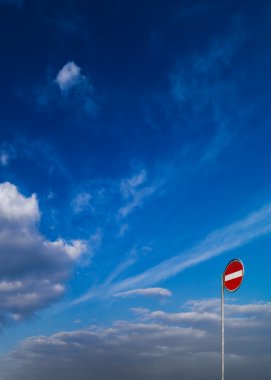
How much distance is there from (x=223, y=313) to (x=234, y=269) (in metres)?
1.90

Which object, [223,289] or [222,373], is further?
[223,289]

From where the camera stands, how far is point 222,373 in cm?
1755

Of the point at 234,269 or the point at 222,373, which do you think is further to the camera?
the point at 234,269

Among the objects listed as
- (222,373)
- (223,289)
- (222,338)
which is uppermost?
(223,289)

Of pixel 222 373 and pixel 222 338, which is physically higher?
pixel 222 338

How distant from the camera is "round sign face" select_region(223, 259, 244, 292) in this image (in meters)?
18.9

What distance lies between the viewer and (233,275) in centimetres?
1912

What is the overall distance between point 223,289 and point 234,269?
3.17 feet

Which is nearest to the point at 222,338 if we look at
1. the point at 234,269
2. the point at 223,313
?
the point at 223,313

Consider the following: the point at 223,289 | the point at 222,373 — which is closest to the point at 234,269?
the point at 223,289

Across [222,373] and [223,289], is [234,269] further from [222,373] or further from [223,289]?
[222,373]

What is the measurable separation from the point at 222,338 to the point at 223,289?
79.1 inches

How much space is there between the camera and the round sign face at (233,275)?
744 inches

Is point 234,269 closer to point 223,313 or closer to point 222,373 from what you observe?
point 223,313
